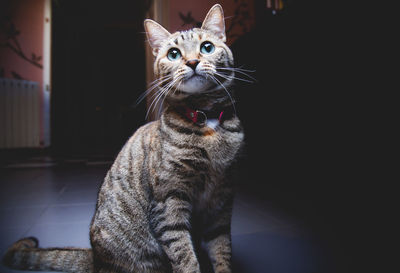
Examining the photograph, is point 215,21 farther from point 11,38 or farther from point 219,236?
point 11,38

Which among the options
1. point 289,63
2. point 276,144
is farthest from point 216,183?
point 276,144

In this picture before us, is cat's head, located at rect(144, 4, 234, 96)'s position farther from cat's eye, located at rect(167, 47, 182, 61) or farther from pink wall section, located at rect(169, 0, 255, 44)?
pink wall section, located at rect(169, 0, 255, 44)

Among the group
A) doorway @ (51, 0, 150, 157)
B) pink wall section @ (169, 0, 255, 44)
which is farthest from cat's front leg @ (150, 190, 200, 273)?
doorway @ (51, 0, 150, 157)

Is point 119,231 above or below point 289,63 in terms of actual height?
below

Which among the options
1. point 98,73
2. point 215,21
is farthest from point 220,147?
point 98,73

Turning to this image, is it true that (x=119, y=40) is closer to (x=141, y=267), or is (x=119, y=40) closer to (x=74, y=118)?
(x=74, y=118)

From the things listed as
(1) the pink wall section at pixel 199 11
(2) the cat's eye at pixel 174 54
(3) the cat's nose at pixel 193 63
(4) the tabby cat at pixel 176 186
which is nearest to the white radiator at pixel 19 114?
(1) the pink wall section at pixel 199 11

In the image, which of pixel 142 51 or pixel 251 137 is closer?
pixel 251 137

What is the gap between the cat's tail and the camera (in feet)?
2.46

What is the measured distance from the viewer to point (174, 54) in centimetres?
78

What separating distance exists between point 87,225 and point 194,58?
88cm

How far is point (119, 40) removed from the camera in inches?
250

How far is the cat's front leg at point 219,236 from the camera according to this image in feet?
2.49

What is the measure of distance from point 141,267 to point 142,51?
6030 millimetres
